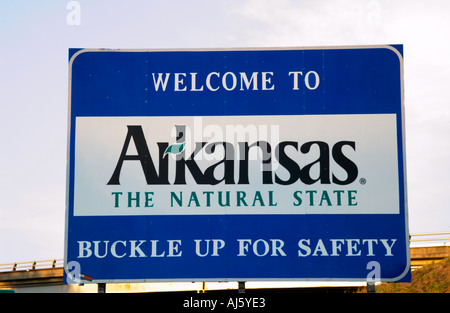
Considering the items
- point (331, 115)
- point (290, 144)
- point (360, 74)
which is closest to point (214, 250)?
point (290, 144)

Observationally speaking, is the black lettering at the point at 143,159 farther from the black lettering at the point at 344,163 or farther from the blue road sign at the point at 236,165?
the black lettering at the point at 344,163

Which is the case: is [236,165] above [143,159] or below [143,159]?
below

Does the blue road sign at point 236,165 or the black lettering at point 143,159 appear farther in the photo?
the black lettering at point 143,159

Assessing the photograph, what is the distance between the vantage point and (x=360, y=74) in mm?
12281

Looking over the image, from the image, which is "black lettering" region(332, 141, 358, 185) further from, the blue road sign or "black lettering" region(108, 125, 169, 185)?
"black lettering" region(108, 125, 169, 185)

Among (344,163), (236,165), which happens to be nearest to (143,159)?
(236,165)

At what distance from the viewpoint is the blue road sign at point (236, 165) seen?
39.1ft

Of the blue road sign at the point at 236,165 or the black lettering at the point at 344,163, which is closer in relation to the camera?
the blue road sign at the point at 236,165

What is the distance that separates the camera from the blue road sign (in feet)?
39.1

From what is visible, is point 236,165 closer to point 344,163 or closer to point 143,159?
point 143,159

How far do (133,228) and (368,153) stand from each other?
14.3 feet

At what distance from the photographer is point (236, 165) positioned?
12.2 meters

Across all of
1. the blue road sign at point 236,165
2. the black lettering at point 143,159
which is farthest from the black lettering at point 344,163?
the black lettering at point 143,159
